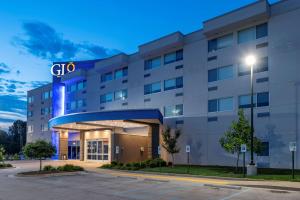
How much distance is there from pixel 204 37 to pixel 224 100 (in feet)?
24.5

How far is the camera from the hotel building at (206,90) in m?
29.7

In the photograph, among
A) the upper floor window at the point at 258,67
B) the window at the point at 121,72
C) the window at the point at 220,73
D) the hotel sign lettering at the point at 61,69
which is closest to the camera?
the upper floor window at the point at 258,67

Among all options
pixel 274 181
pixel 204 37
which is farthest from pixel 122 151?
pixel 274 181

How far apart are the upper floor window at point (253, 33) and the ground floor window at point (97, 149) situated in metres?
22.4

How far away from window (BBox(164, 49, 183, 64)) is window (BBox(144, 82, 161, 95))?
10.1 feet

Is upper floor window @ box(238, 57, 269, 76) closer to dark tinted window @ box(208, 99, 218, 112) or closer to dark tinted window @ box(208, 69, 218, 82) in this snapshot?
dark tinted window @ box(208, 69, 218, 82)

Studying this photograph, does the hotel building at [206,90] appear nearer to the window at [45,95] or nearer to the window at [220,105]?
the window at [220,105]

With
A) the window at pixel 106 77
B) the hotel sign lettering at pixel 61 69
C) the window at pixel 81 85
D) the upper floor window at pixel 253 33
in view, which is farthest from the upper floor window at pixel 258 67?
the hotel sign lettering at pixel 61 69

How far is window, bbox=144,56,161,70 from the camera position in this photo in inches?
1651

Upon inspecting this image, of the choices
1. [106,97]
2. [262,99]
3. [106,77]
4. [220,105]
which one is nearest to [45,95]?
[106,77]

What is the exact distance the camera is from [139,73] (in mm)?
44188

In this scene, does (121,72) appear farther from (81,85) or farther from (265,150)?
(265,150)

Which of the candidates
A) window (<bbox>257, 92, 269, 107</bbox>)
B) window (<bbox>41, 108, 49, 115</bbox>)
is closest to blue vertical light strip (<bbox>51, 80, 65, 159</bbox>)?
window (<bbox>41, 108, 49, 115</bbox>)

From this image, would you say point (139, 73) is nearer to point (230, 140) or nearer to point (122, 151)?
point (122, 151)
